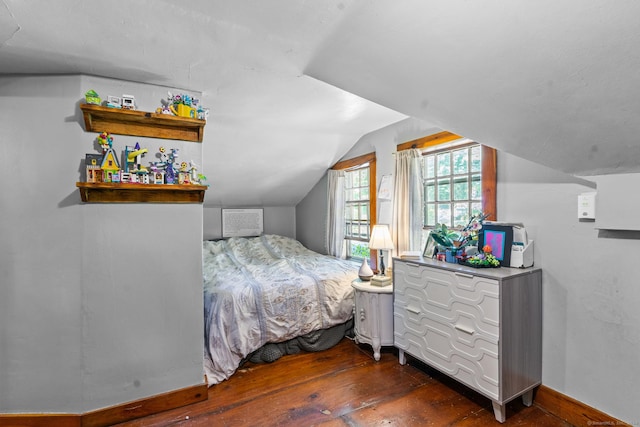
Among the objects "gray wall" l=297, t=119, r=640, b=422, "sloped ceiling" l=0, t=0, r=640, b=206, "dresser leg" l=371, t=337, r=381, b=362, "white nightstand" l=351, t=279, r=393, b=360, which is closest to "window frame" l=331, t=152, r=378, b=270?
"white nightstand" l=351, t=279, r=393, b=360

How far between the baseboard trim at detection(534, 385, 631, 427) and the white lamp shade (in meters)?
1.43

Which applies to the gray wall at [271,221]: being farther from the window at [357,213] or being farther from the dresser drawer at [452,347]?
the dresser drawer at [452,347]

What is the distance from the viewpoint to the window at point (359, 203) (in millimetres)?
3592

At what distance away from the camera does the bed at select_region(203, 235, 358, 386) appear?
91.7 inches

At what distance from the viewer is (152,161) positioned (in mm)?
1954

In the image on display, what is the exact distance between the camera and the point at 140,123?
6.27 feet

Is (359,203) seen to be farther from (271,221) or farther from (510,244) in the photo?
(510,244)

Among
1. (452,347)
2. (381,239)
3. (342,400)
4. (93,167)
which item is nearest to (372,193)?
(381,239)

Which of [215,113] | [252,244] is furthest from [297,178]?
[215,113]

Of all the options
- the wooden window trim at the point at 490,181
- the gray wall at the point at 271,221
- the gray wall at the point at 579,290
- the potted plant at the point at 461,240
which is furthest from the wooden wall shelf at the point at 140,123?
the gray wall at the point at 271,221

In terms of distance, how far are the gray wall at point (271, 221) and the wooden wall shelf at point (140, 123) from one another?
2.68 metres

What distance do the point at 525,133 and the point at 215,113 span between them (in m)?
2.18

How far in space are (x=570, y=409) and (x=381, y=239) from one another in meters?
1.65

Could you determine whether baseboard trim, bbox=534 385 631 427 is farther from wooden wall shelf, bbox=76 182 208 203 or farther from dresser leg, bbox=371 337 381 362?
wooden wall shelf, bbox=76 182 208 203
